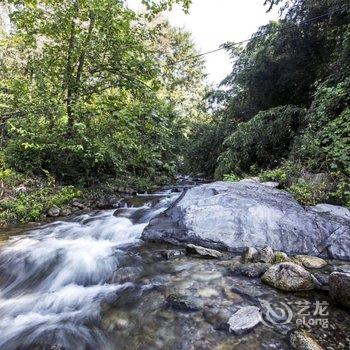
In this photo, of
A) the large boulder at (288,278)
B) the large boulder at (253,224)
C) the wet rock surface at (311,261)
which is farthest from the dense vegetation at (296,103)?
the large boulder at (288,278)

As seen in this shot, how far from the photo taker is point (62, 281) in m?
3.89

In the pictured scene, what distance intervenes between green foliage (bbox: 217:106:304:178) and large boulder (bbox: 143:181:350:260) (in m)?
3.42

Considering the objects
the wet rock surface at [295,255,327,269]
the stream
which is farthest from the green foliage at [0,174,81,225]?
the wet rock surface at [295,255,327,269]

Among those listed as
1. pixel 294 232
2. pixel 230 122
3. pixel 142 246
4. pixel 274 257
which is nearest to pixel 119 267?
pixel 142 246

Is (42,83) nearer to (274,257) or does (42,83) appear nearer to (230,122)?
(230,122)

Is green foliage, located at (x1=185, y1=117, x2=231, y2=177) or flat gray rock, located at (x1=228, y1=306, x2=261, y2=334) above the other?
green foliage, located at (x1=185, y1=117, x2=231, y2=177)

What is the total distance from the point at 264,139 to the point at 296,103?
2054mm

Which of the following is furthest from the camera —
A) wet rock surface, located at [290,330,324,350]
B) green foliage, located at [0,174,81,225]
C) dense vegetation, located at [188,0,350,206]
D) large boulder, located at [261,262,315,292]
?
green foliage, located at [0,174,81,225]

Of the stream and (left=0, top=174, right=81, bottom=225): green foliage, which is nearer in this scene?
the stream

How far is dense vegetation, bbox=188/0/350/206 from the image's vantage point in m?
6.11

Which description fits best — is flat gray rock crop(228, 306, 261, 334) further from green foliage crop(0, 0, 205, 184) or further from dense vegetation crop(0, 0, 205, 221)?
green foliage crop(0, 0, 205, 184)

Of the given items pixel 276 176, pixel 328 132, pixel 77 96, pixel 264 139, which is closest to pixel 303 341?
pixel 276 176

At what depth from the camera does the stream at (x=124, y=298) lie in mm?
2500

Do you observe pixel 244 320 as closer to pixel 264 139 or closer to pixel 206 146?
pixel 264 139
